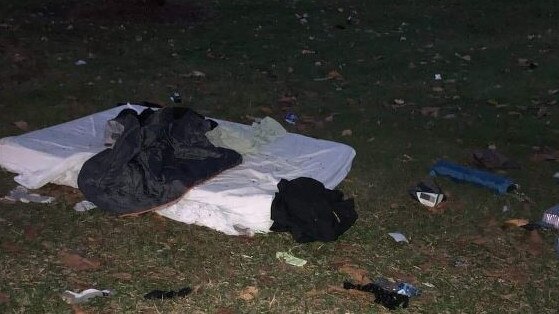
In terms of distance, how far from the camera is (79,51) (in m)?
9.96

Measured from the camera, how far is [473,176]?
6.12m

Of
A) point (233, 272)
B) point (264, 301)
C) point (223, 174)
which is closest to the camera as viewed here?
point (264, 301)

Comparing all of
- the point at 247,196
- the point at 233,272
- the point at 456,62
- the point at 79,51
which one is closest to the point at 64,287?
the point at 233,272

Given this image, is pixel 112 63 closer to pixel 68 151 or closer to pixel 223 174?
pixel 68 151

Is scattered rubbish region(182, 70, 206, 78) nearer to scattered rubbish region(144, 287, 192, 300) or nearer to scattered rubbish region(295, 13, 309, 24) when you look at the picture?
scattered rubbish region(295, 13, 309, 24)

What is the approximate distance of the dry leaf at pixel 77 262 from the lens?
4543mm

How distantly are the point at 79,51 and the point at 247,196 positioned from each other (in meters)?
5.89

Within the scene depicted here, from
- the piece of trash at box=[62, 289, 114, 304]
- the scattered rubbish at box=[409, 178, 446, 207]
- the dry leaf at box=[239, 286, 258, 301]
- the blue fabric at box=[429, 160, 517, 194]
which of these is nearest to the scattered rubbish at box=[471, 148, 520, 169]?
the blue fabric at box=[429, 160, 517, 194]

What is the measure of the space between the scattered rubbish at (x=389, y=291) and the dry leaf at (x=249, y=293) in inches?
24.3

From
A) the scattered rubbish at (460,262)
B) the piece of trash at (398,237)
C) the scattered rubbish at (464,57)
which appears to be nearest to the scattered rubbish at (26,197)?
the piece of trash at (398,237)

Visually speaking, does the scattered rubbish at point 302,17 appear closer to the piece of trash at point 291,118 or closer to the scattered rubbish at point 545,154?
the piece of trash at point 291,118

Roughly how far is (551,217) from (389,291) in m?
1.90

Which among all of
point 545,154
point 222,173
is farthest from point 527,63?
point 222,173

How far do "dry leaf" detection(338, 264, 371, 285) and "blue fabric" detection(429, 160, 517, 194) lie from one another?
1.94 metres
